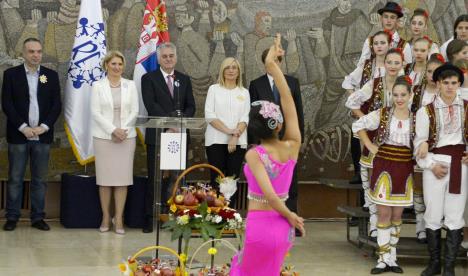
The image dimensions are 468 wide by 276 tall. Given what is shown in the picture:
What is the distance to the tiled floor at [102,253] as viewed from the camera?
8539 mm

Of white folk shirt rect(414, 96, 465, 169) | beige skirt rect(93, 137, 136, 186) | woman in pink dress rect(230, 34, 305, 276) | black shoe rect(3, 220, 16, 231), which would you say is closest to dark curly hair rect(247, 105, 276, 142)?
woman in pink dress rect(230, 34, 305, 276)

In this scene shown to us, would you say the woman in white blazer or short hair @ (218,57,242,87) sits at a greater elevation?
short hair @ (218,57,242,87)

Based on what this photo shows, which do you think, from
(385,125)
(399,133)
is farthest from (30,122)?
(399,133)

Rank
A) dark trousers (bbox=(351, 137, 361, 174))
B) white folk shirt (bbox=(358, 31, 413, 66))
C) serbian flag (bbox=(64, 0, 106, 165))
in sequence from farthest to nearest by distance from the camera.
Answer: dark trousers (bbox=(351, 137, 361, 174)), serbian flag (bbox=(64, 0, 106, 165)), white folk shirt (bbox=(358, 31, 413, 66))

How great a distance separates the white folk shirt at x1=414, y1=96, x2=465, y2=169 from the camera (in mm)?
8617

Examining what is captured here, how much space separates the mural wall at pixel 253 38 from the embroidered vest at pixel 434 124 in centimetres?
311

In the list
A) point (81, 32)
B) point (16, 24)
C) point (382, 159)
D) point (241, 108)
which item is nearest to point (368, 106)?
point (382, 159)

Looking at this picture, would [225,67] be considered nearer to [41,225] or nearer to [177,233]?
[41,225]

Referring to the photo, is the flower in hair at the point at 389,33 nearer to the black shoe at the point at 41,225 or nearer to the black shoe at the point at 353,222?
the black shoe at the point at 353,222

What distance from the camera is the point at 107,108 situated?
1030 centimetres

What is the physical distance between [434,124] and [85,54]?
13.1 ft

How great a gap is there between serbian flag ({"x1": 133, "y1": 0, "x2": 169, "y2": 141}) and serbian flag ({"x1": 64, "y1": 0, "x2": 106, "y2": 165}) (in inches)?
15.8

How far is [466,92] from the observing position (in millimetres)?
8875

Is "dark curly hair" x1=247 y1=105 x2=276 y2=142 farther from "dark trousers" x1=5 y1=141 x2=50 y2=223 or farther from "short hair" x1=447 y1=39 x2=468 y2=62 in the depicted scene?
"dark trousers" x1=5 y1=141 x2=50 y2=223
